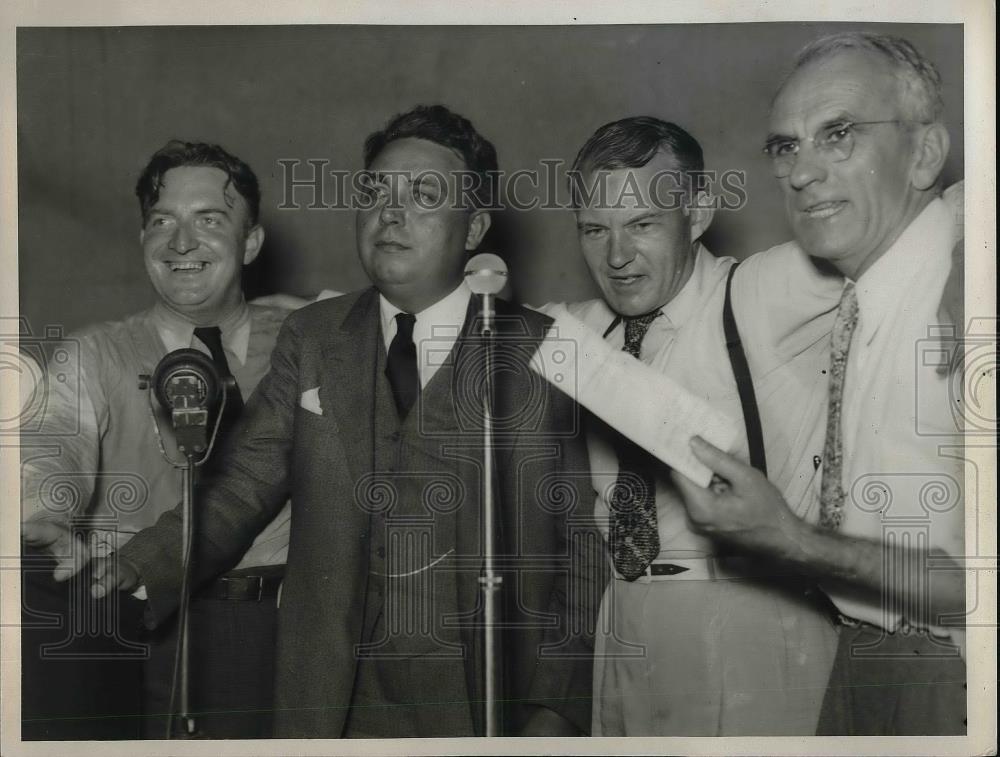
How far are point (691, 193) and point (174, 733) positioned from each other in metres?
1.98

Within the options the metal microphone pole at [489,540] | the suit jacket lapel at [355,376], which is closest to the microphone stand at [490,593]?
the metal microphone pole at [489,540]

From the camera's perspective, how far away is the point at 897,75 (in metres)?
2.47

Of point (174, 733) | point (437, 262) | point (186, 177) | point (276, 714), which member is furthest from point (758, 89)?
point (174, 733)

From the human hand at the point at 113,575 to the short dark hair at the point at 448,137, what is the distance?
1.24 metres

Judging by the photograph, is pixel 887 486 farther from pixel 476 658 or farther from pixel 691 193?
pixel 476 658

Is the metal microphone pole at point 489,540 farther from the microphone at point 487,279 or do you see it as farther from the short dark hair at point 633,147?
the short dark hair at point 633,147

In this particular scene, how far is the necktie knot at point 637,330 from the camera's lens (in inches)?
97.0

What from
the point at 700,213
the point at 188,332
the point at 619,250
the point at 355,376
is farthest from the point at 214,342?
the point at 700,213

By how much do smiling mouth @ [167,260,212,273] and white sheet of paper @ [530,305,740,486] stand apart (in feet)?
3.00

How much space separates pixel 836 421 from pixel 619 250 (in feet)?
2.38

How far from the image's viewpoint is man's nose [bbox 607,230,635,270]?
8.04ft

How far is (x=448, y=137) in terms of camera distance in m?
2.47

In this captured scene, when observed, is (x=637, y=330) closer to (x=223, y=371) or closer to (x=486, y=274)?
(x=486, y=274)

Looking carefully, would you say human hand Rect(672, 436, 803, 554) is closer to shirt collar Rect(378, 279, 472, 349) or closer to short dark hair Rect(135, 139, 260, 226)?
shirt collar Rect(378, 279, 472, 349)
